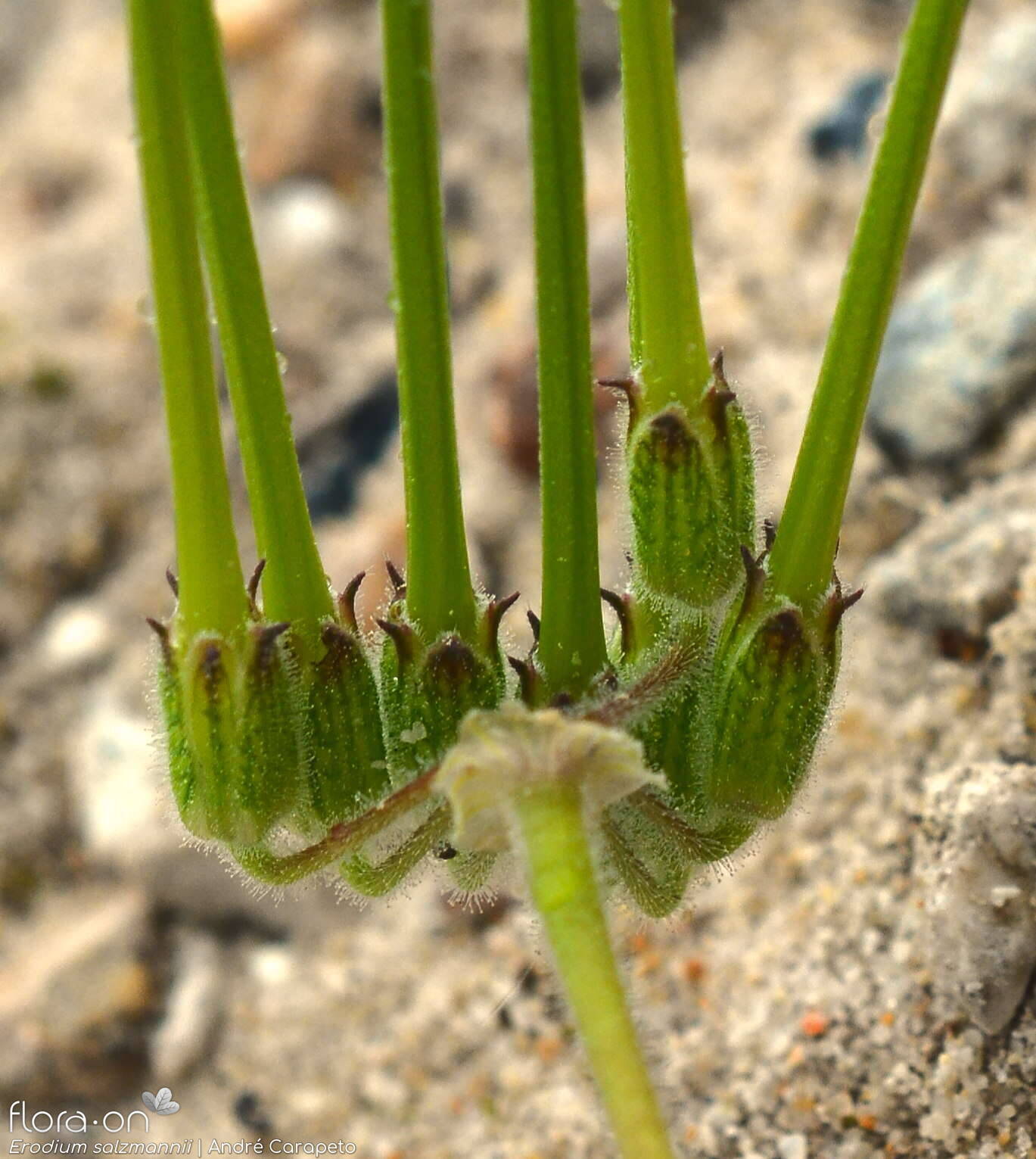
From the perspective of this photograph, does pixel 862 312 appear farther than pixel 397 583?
No

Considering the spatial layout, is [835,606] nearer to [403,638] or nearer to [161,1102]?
[403,638]

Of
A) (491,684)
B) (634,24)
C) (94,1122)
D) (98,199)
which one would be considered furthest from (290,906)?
(98,199)

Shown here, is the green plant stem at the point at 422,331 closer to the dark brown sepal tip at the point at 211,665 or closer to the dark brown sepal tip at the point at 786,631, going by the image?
the dark brown sepal tip at the point at 211,665

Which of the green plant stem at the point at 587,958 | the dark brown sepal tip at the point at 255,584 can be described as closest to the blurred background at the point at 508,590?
the green plant stem at the point at 587,958

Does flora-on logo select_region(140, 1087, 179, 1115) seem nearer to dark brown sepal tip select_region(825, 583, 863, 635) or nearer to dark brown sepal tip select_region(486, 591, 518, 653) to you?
dark brown sepal tip select_region(486, 591, 518, 653)

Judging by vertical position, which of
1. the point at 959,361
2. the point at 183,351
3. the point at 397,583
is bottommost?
the point at 397,583

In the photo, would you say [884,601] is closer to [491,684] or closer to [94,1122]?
[491,684]

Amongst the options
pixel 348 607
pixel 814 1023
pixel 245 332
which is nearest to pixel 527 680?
pixel 348 607
